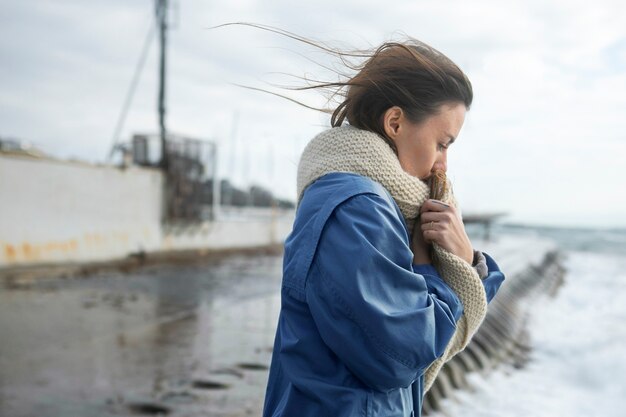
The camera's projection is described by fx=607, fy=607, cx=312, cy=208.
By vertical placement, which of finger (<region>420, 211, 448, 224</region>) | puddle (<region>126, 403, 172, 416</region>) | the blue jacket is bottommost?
puddle (<region>126, 403, 172, 416</region>)

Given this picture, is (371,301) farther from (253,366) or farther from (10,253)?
(10,253)

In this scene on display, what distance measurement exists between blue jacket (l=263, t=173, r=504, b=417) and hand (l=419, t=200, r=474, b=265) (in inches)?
4.3

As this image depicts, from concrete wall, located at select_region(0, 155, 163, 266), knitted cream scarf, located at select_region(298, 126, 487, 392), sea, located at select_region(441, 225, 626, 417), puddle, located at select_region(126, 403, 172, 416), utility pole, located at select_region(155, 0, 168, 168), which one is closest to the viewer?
knitted cream scarf, located at select_region(298, 126, 487, 392)

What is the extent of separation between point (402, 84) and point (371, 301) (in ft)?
1.96

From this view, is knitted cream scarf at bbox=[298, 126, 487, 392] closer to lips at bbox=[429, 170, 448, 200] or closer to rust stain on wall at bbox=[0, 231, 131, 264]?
lips at bbox=[429, 170, 448, 200]

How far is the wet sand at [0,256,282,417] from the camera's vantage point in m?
4.33

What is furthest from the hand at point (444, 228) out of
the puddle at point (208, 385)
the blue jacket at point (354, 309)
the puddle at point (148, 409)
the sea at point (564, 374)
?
the sea at point (564, 374)

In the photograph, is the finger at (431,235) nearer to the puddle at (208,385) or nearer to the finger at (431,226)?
the finger at (431,226)

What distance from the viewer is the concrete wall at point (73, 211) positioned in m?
11.4

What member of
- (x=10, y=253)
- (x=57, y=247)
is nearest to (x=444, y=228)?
(x=10, y=253)

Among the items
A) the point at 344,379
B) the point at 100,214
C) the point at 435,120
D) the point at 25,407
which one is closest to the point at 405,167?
the point at 435,120

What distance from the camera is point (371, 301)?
4.10ft

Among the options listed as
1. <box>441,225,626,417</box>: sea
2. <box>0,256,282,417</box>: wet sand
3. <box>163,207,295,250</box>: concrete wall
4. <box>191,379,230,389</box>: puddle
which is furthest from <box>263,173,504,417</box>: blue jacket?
<box>163,207,295,250</box>: concrete wall

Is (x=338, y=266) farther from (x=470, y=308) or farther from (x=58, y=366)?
(x=58, y=366)
